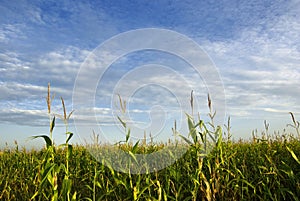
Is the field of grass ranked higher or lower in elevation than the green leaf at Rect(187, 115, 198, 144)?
lower

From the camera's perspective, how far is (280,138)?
6.93m

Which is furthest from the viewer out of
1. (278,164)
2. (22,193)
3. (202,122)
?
(278,164)

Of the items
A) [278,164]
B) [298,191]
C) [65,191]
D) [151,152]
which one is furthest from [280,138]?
[65,191]

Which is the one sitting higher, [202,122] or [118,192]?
[202,122]

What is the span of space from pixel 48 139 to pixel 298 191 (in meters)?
3.11

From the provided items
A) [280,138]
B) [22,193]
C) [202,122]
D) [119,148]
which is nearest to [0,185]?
[22,193]

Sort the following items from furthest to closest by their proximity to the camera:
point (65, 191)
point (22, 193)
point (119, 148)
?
point (119, 148), point (22, 193), point (65, 191)

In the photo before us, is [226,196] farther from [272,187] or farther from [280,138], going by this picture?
[280,138]

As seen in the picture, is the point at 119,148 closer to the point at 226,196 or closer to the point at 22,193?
the point at 22,193

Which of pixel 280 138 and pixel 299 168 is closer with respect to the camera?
pixel 299 168

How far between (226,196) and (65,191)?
2.02 metres

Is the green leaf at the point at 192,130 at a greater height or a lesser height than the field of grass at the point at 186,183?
greater

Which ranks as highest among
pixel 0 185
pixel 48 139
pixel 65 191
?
pixel 48 139

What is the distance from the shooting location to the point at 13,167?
6473 mm
